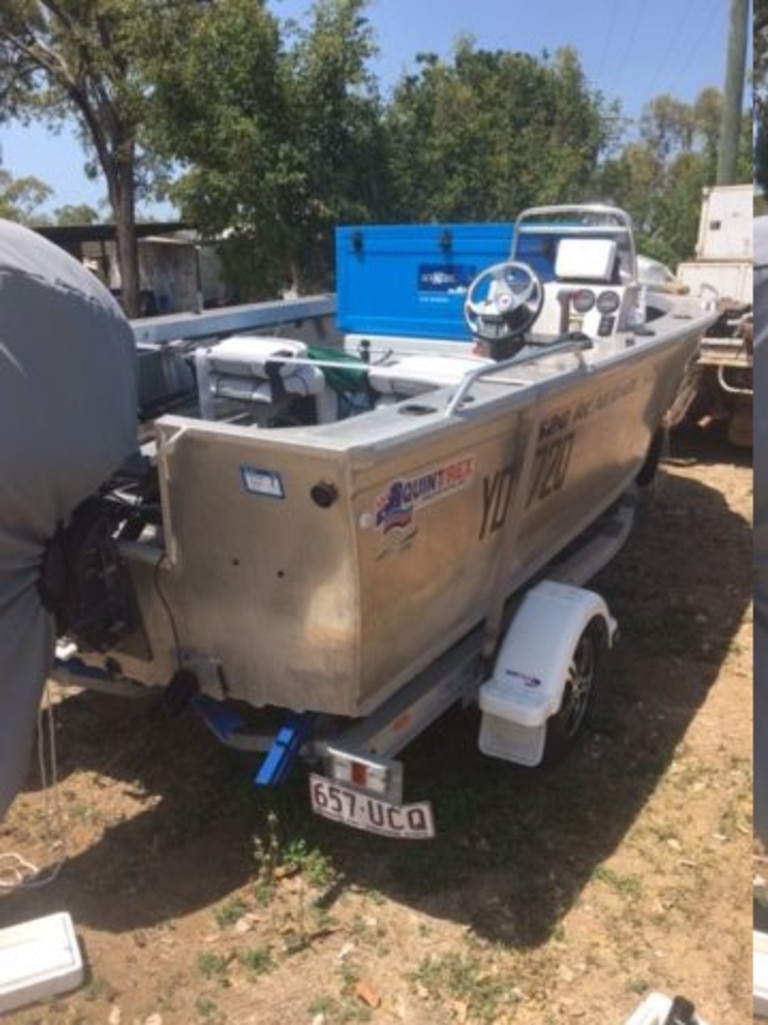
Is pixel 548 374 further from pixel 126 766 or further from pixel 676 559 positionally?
pixel 676 559

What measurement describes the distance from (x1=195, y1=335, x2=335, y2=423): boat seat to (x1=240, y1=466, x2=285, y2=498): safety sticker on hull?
103 centimetres

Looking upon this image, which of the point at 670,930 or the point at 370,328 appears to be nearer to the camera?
the point at 670,930

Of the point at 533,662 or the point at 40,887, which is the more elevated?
the point at 533,662

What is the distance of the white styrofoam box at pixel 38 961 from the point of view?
2.25 m

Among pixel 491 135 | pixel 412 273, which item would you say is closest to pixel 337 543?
pixel 412 273

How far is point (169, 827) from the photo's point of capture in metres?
2.93

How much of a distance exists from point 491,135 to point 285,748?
3.84 metres

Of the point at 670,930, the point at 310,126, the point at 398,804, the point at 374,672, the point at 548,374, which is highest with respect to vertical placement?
the point at 310,126

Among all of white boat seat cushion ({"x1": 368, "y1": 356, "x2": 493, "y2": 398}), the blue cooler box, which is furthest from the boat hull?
the blue cooler box

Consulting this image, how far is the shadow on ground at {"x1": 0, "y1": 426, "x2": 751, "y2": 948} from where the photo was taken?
104 inches

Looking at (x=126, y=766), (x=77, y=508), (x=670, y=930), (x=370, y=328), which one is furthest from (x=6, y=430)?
(x=370, y=328)

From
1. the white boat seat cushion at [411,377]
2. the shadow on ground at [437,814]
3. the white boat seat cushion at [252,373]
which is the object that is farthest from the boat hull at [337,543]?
the white boat seat cushion at [252,373]

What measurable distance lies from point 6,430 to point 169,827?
1.36 meters

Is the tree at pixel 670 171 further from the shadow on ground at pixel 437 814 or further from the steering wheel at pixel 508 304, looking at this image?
the shadow on ground at pixel 437 814
